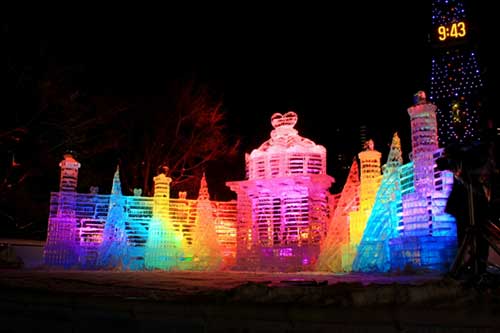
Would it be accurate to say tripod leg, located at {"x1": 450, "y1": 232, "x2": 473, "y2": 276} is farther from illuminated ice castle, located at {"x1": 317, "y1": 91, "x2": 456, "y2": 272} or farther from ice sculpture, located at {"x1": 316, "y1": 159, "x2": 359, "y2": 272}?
ice sculpture, located at {"x1": 316, "y1": 159, "x2": 359, "y2": 272}

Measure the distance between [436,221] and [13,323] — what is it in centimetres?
801

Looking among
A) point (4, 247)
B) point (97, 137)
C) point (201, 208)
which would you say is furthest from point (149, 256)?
point (97, 137)

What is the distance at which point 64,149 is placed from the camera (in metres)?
18.4

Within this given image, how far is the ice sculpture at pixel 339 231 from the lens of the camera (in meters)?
13.5

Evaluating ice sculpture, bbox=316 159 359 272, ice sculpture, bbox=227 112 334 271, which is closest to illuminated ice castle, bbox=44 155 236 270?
ice sculpture, bbox=227 112 334 271

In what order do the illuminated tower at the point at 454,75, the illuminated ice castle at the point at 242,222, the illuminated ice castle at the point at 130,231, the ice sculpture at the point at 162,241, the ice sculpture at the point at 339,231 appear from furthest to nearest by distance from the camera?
the ice sculpture at the point at 162,241
the illuminated ice castle at the point at 130,231
the illuminated ice castle at the point at 242,222
the ice sculpture at the point at 339,231
the illuminated tower at the point at 454,75

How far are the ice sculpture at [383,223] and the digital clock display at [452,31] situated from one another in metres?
2.67

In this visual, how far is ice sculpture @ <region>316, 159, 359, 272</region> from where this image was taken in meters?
13.5

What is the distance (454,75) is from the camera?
11.4 metres

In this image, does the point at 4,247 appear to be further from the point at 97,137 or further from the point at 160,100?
the point at 160,100

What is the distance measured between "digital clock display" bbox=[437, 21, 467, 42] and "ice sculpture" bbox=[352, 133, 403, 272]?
2.67 meters

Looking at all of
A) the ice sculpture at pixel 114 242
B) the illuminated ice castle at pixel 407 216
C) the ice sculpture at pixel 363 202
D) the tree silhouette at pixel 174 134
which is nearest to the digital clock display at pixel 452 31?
the illuminated ice castle at pixel 407 216

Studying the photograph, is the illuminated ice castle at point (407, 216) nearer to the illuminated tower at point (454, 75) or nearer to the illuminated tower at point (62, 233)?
the illuminated tower at point (454, 75)

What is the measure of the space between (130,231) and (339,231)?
6.82 meters
